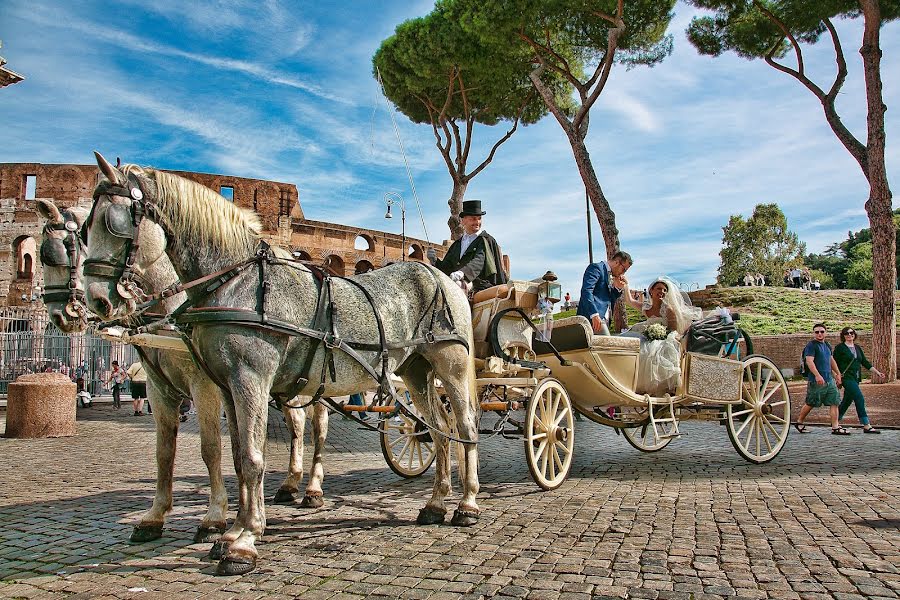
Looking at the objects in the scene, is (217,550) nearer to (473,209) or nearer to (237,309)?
(237,309)

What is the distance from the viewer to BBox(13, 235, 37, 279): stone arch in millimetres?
32775

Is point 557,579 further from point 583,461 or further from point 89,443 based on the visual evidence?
point 89,443

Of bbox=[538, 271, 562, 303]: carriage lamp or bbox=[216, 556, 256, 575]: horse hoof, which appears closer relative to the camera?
bbox=[216, 556, 256, 575]: horse hoof

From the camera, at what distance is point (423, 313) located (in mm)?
4758

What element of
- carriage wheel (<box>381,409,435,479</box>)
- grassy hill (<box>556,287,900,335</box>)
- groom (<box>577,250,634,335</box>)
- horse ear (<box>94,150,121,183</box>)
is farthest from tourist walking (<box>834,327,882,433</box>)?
grassy hill (<box>556,287,900,335</box>)

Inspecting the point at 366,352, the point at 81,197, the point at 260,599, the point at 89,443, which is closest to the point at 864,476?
the point at 366,352

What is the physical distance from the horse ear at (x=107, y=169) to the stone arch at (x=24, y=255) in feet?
112

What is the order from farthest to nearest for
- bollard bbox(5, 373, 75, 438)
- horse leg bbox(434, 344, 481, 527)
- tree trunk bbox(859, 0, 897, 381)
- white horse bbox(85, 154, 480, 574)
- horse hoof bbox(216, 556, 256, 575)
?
tree trunk bbox(859, 0, 897, 381)
bollard bbox(5, 373, 75, 438)
horse leg bbox(434, 344, 481, 527)
white horse bbox(85, 154, 480, 574)
horse hoof bbox(216, 556, 256, 575)

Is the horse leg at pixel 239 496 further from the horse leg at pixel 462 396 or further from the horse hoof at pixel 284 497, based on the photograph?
the horse hoof at pixel 284 497

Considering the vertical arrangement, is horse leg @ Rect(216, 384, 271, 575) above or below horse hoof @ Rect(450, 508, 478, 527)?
above

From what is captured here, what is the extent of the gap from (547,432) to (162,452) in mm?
2978

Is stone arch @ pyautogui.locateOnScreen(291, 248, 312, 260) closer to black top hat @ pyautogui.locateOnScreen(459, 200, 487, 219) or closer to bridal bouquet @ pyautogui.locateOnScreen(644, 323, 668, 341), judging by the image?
black top hat @ pyautogui.locateOnScreen(459, 200, 487, 219)

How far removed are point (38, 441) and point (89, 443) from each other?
Answer: 93 centimetres

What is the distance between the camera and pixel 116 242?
359 cm
